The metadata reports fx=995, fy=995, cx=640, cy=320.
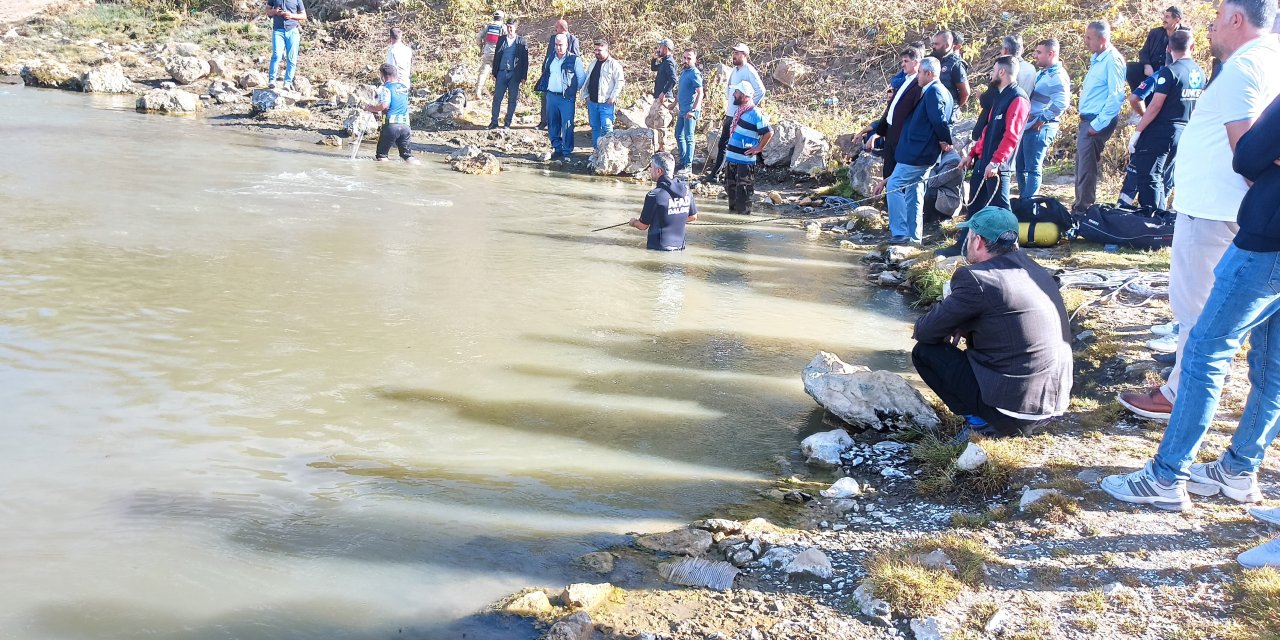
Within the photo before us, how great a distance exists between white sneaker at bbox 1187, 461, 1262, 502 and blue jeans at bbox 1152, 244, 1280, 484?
0.05 m

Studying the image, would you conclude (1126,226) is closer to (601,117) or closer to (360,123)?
(601,117)

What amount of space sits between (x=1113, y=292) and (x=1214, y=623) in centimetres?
448

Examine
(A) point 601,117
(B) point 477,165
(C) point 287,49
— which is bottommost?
(B) point 477,165

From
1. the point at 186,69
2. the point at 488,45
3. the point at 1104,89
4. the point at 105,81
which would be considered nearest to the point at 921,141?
the point at 1104,89

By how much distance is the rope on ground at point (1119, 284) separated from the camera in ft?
24.4

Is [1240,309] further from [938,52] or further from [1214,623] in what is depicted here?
[938,52]

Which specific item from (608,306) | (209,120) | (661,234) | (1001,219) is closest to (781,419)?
(1001,219)

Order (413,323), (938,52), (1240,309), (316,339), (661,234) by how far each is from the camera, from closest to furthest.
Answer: (1240,309) → (316,339) → (413,323) → (661,234) → (938,52)

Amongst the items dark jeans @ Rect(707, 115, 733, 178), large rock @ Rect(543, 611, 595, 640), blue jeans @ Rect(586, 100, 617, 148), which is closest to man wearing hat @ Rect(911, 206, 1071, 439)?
large rock @ Rect(543, 611, 595, 640)

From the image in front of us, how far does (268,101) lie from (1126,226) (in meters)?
14.9

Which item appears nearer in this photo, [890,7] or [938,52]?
[938,52]

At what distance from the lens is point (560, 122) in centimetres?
1664

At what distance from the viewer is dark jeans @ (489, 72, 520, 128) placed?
58.0ft

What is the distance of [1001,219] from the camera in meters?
5.00
